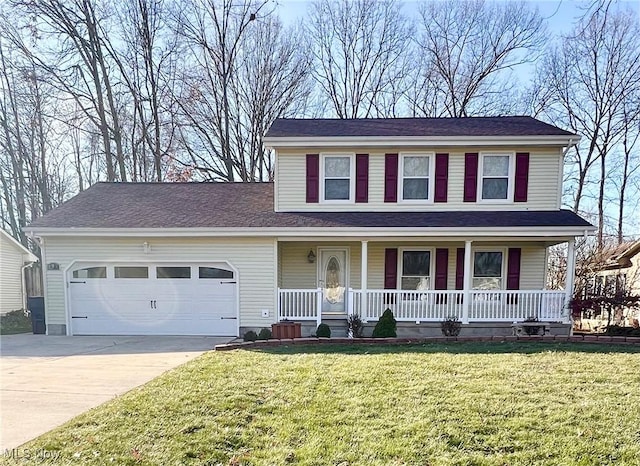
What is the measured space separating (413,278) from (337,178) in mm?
3673

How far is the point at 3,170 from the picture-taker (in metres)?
17.3

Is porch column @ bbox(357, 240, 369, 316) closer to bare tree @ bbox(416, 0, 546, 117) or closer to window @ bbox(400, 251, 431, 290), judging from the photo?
window @ bbox(400, 251, 431, 290)

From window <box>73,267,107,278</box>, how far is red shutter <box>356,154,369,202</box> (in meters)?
7.18

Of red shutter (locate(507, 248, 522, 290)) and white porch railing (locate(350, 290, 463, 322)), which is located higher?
red shutter (locate(507, 248, 522, 290))

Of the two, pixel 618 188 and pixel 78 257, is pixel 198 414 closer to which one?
pixel 78 257

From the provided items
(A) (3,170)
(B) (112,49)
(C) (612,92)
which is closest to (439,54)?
(C) (612,92)

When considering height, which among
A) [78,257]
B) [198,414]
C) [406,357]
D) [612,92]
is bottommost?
[406,357]

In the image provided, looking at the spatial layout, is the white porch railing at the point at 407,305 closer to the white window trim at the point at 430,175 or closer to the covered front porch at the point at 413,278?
the covered front porch at the point at 413,278

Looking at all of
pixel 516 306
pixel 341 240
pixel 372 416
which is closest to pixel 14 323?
pixel 341 240

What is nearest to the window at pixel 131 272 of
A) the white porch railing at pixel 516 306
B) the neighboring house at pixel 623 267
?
the white porch railing at pixel 516 306

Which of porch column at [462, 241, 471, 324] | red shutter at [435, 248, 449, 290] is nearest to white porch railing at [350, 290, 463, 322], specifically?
porch column at [462, 241, 471, 324]

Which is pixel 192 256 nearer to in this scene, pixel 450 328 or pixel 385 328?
pixel 385 328

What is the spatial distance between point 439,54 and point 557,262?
1230 cm

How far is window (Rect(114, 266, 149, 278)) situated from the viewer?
8.79 metres
